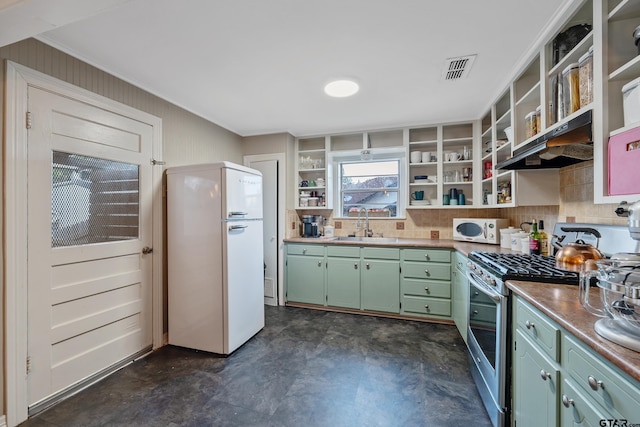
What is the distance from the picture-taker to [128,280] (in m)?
2.21

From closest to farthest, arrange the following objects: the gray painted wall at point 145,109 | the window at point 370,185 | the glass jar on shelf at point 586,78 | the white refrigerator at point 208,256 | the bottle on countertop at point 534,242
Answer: the glass jar on shelf at point 586,78
the gray painted wall at point 145,109
the bottle on countertop at point 534,242
the white refrigerator at point 208,256
the window at point 370,185

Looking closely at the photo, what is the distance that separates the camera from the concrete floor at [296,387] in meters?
1.62

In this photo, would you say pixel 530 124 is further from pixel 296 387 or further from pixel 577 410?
pixel 296 387

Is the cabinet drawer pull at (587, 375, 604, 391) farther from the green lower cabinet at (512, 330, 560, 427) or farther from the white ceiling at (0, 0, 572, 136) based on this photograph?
the white ceiling at (0, 0, 572, 136)

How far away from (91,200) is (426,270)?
3.13 m

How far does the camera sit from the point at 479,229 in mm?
2979

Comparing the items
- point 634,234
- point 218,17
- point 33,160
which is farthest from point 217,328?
point 634,234

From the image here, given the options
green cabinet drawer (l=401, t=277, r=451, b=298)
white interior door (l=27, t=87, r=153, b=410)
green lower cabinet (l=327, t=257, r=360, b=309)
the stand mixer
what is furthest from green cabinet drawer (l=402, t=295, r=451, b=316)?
white interior door (l=27, t=87, r=153, b=410)

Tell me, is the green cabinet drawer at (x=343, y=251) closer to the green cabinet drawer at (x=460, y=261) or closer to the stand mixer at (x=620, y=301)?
the green cabinet drawer at (x=460, y=261)

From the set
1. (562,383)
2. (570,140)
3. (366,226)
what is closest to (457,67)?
(570,140)

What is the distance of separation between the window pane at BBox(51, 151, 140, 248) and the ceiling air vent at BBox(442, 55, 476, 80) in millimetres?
2681

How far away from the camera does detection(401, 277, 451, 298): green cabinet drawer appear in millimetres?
2916

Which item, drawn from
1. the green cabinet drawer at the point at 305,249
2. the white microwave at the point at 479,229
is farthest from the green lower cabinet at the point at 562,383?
the green cabinet drawer at the point at 305,249

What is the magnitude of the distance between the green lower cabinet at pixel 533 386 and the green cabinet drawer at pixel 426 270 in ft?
5.07
